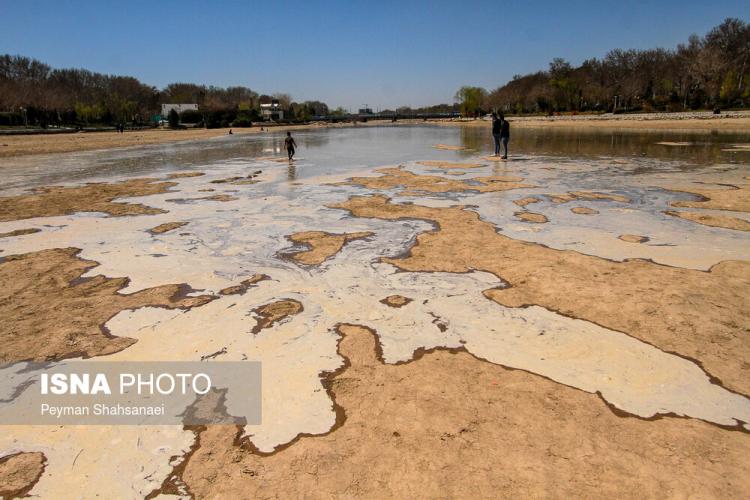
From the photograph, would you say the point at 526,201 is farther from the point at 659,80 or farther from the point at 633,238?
the point at 659,80

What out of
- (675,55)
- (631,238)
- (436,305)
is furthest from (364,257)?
(675,55)

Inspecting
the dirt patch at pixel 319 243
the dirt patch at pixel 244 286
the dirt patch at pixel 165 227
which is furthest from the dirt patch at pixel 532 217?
the dirt patch at pixel 165 227

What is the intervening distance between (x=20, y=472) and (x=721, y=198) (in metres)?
13.7

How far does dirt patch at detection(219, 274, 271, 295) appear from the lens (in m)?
5.70

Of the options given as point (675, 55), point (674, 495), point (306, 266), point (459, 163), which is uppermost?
point (675, 55)

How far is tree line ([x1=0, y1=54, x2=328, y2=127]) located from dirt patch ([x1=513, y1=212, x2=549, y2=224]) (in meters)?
84.9

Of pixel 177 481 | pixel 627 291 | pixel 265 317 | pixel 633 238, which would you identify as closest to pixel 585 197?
pixel 633 238

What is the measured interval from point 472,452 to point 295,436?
127 cm

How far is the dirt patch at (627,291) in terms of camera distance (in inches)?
165

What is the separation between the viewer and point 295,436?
3146mm

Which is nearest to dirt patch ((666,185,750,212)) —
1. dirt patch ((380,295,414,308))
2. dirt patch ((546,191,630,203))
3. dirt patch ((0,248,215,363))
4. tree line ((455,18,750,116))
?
dirt patch ((546,191,630,203))

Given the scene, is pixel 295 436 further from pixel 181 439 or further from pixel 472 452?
pixel 472 452

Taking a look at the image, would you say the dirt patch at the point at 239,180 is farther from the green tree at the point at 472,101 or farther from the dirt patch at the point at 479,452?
the green tree at the point at 472,101

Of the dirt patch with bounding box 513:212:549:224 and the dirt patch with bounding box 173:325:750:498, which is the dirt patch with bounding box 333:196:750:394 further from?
the dirt patch with bounding box 513:212:549:224
